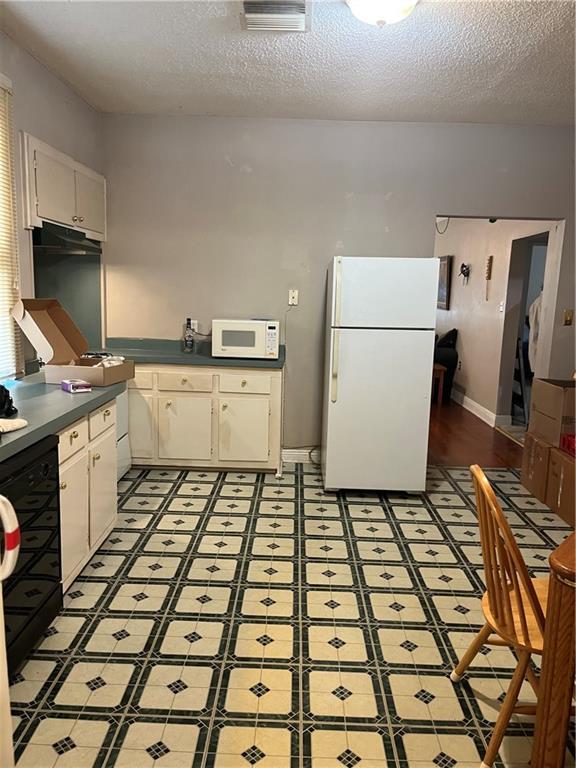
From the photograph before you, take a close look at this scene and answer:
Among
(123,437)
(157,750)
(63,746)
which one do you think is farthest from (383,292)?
(63,746)

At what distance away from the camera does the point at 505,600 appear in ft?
5.49

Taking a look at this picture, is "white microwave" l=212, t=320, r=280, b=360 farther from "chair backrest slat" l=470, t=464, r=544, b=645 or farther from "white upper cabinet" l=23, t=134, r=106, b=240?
"chair backrest slat" l=470, t=464, r=544, b=645

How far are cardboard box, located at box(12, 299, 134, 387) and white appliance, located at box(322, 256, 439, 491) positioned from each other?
1367mm

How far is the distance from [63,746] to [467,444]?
172 inches

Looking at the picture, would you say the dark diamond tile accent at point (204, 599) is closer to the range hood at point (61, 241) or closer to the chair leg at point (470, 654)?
the chair leg at point (470, 654)

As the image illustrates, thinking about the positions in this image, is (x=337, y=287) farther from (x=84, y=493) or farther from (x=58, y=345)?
(x=84, y=493)

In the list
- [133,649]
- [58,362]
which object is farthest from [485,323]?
[133,649]

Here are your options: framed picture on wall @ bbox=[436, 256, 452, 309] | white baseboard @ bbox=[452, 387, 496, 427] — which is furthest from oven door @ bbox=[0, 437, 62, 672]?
framed picture on wall @ bbox=[436, 256, 452, 309]

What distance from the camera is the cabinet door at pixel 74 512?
239cm

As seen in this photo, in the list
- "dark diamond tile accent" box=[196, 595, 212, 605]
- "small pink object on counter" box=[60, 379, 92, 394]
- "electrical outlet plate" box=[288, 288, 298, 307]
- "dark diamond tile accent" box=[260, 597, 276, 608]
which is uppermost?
"electrical outlet plate" box=[288, 288, 298, 307]

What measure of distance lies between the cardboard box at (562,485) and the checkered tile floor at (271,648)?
0.43ft

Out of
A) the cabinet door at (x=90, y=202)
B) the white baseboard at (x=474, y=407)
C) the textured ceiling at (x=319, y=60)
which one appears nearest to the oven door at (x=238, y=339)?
the cabinet door at (x=90, y=202)

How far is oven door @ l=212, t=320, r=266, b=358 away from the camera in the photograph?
4.12 metres

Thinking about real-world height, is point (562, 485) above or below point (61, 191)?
below
